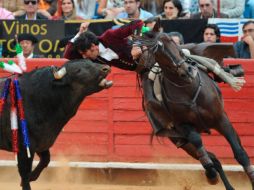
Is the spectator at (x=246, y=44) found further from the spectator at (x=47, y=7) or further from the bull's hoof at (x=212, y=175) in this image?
the spectator at (x=47, y=7)

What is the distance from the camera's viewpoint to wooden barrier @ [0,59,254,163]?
1014cm

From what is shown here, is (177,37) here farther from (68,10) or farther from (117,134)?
(68,10)

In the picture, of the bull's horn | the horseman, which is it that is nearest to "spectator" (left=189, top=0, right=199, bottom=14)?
the horseman

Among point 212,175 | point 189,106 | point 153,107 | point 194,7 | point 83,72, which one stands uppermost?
point 83,72

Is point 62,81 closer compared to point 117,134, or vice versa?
point 62,81

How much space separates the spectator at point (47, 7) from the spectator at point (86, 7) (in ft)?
1.39

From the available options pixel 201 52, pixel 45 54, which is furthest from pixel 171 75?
pixel 45 54

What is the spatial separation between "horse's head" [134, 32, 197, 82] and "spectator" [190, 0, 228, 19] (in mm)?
3089

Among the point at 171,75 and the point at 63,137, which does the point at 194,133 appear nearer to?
the point at 171,75

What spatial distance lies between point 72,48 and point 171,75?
39.2 inches

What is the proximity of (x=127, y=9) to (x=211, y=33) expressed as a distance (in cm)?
135

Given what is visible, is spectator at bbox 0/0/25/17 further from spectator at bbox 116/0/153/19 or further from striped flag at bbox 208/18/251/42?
striped flag at bbox 208/18/251/42

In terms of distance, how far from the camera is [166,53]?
788 cm

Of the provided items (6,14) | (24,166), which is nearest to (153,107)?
(24,166)
